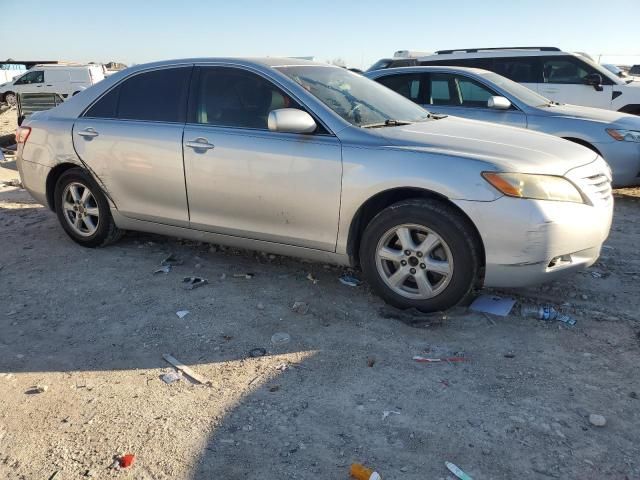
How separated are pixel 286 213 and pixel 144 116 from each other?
161cm

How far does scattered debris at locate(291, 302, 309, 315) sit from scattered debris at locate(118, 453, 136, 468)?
161 centimetres

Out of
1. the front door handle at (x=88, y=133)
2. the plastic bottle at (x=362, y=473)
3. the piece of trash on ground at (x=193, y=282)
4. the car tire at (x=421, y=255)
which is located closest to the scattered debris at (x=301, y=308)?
the car tire at (x=421, y=255)

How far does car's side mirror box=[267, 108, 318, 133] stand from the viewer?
3.73 metres

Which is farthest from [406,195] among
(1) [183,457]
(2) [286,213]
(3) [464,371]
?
(1) [183,457]

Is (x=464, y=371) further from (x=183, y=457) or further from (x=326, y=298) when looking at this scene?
(x=183, y=457)

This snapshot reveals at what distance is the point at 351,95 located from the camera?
14.1 ft

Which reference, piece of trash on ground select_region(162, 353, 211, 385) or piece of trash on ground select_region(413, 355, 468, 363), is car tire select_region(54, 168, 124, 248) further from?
piece of trash on ground select_region(413, 355, 468, 363)

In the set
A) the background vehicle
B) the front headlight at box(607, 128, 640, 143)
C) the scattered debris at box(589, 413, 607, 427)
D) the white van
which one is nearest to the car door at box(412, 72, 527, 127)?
the background vehicle

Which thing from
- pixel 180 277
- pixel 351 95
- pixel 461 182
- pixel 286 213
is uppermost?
pixel 351 95

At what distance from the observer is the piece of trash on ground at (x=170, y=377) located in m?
3.08

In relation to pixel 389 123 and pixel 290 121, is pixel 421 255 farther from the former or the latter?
pixel 290 121

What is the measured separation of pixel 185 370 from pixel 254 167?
61.0 inches

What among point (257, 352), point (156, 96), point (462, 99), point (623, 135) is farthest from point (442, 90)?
point (257, 352)

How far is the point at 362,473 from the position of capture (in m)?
2.34
